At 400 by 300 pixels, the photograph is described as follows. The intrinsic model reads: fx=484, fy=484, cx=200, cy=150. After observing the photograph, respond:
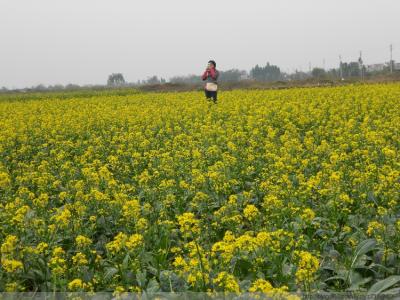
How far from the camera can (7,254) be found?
13.6 feet

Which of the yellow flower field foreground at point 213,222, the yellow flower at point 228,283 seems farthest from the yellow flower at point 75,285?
the yellow flower at point 228,283

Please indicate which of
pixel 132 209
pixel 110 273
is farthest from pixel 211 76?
pixel 110 273

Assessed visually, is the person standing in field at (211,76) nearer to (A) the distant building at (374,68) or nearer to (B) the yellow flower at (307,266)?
(B) the yellow flower at (307,266)

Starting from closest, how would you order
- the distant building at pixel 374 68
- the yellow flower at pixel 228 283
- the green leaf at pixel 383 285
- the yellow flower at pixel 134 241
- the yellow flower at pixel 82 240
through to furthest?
the yellow flower at pixel 228 283 → the green leaf at pixel 383 285 → the yellow flower at pixel 134 241 → the yellow flower at pixel 82 240 → the distant building at pixel 374 68

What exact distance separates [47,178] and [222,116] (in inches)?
324

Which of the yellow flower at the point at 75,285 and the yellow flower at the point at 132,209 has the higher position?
the yellow flower at the point at 132,209

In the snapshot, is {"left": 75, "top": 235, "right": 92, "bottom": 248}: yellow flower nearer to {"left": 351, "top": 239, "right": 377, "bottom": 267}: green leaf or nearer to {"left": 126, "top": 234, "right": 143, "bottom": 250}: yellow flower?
{"left": 126, "top": 234, "right": 143, "bottom": 250}: yellow flower

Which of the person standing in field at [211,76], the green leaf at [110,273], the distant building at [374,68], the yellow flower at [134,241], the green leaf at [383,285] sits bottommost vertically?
the green leaf at [383,285]

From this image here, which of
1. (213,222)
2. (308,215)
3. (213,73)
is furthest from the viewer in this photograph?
(213,73)

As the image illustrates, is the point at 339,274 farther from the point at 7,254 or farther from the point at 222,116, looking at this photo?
the point at 222,116

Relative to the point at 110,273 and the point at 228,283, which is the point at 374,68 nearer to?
the point at 110,273

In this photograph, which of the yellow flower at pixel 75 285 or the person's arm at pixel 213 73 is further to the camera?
the person's arm at pixel 213 73

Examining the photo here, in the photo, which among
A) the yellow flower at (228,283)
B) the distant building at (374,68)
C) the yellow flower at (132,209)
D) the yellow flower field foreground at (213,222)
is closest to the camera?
the yellow flower at (228,283)

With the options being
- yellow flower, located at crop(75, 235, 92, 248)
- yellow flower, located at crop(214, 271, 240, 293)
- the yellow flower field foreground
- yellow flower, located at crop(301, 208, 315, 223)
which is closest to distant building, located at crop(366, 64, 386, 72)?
the yellow flower field foreground
